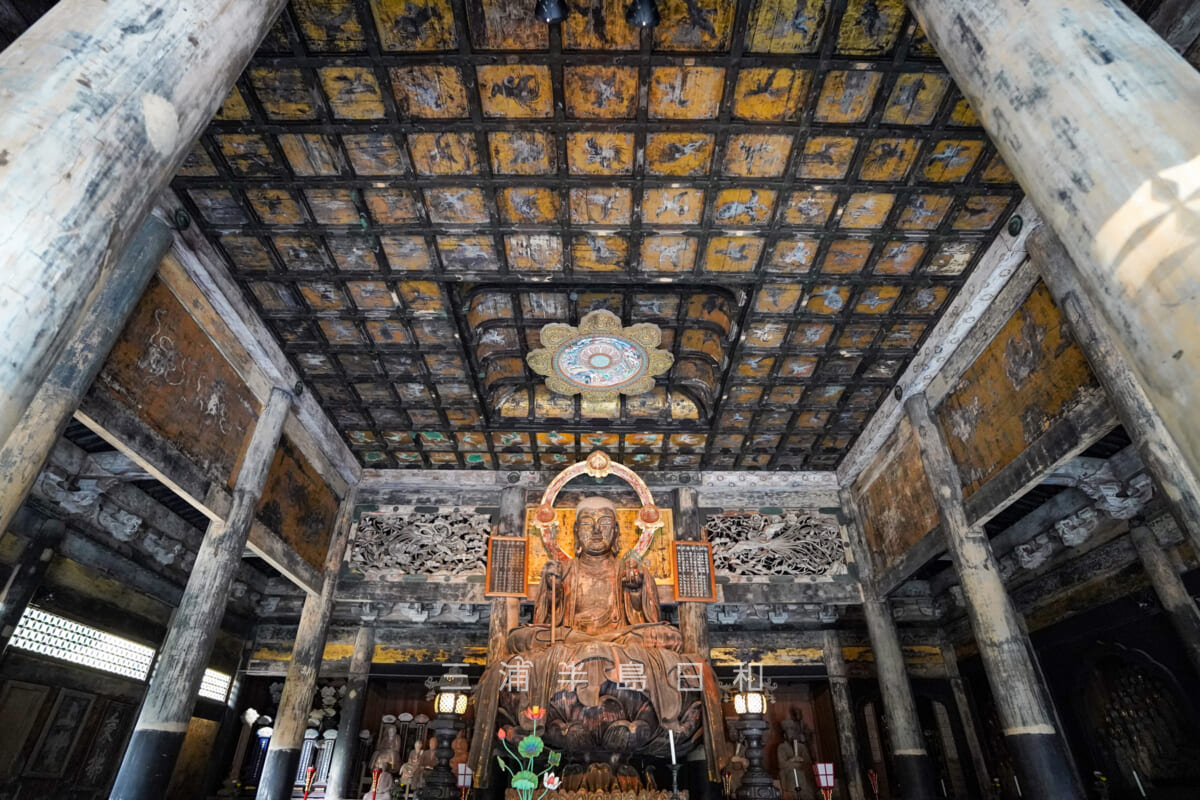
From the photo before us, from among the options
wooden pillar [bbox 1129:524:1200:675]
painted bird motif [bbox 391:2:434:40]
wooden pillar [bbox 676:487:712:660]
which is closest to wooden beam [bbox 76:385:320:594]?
painted bird motif [bbox 391:2:434:40]

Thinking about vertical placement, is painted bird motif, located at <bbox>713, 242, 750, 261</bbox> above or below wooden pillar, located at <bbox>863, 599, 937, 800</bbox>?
above

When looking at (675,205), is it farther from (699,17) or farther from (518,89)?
(518,89)

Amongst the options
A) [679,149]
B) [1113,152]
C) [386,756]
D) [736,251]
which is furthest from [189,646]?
[1113,152]

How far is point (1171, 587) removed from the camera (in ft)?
23.6

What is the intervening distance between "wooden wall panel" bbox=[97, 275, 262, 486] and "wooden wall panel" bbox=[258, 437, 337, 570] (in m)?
0.89

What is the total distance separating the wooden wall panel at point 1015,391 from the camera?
5.43m

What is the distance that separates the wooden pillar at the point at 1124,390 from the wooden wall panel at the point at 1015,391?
33 cm

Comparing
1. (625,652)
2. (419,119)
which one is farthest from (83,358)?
(625,652)

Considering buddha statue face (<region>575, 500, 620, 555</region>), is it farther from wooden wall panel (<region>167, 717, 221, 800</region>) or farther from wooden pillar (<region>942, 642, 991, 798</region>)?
wooden wall panel (<region>167, 717, 221, 800</region>)

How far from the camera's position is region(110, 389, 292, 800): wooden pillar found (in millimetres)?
5449

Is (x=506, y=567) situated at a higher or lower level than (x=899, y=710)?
higher

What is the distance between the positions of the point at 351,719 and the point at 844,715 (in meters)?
8.26

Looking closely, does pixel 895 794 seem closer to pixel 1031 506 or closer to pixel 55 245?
pixel 1031 506

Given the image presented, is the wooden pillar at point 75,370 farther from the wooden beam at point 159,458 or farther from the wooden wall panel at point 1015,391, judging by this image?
the wooden wall panel at point 1015,391
